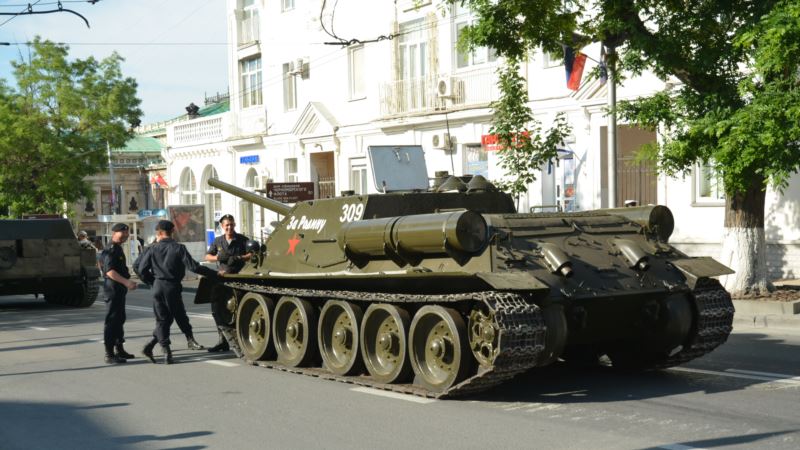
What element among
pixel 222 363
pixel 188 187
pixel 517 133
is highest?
pixel 517 133

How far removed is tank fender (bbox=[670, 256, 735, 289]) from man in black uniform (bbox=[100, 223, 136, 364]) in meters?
6.45

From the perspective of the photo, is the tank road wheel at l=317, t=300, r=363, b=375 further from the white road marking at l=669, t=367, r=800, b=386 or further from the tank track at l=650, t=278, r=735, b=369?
the white road marking at l=669, t=367, r=800, b=386

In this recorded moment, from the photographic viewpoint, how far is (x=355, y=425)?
332 inches

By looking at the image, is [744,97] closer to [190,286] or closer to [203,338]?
[203,338]

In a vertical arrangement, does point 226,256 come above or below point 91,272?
above

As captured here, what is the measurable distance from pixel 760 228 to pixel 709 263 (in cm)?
662

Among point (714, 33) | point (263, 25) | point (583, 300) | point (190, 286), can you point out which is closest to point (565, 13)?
point (714, 33)

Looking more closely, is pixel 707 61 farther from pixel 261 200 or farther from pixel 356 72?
pixel 356 72

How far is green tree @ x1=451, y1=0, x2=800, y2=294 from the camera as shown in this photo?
1355 cm

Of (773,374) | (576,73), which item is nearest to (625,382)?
(773,374)

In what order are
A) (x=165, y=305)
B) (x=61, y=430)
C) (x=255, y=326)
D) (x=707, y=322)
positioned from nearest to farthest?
1. (x=61, y=430)
2. (x=707, y=322)
3. (x=255, y=326)
4. (x=165, y=305)

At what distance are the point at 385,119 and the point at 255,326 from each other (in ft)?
55.7

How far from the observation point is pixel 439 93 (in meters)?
26.5

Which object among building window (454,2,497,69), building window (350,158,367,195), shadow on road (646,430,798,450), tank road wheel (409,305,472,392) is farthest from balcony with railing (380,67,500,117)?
shadow on road (646,430,798,450)
